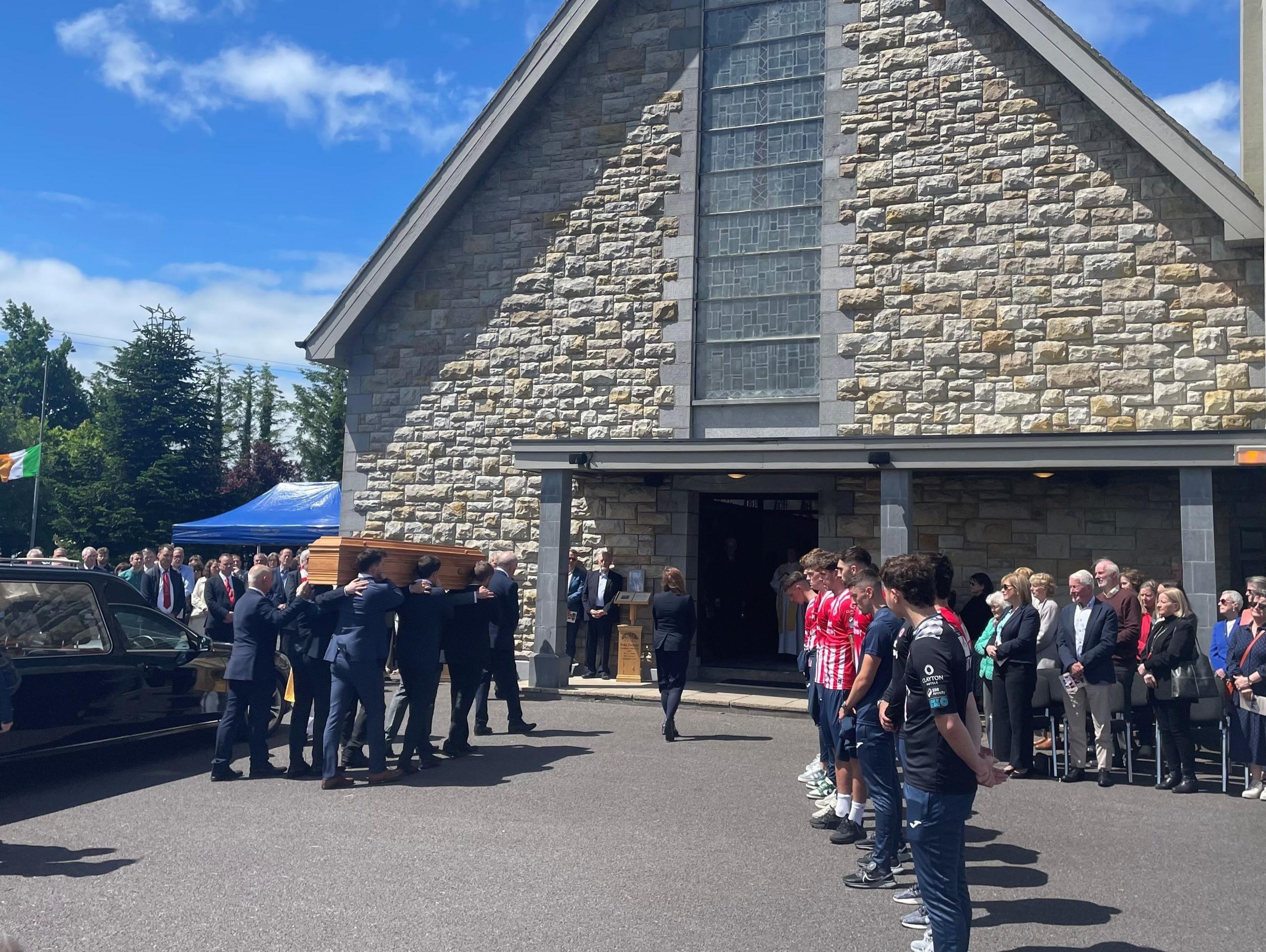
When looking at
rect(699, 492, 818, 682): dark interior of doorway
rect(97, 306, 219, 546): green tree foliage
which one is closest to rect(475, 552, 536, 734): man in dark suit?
rect(699, 492, 818, 682): dark interior of doorway

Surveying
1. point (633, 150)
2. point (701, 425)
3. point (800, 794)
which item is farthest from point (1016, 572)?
point (633, 150)

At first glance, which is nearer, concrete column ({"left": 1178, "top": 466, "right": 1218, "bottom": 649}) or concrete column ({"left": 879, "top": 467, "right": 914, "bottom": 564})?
concrete column ({"left": 1178, "top": 466, "right": 1218, "bottom": 649})

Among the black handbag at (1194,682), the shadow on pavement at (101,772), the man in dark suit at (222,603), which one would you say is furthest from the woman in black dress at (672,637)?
the man in dark suit at (222,603)

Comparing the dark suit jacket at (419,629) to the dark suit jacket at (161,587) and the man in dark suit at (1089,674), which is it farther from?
the dark suit jacket at (161,587)

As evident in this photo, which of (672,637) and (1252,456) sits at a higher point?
(1252,456)

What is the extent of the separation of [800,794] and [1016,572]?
281 centimetres

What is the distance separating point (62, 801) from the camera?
771cm

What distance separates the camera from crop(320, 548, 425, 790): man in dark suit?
830 centimetres

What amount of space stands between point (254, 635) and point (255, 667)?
0.87 ft

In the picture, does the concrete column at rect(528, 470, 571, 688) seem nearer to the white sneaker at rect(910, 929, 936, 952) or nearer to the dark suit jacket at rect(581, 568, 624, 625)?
the dark suit jacket at rect(581, 568, 624, 625)

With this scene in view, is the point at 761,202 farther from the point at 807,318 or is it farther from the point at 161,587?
the point at 161,587

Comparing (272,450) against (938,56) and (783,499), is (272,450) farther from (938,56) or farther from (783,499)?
(938,56)

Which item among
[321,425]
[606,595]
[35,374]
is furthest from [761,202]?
[35,374]

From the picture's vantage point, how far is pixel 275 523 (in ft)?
69.6
